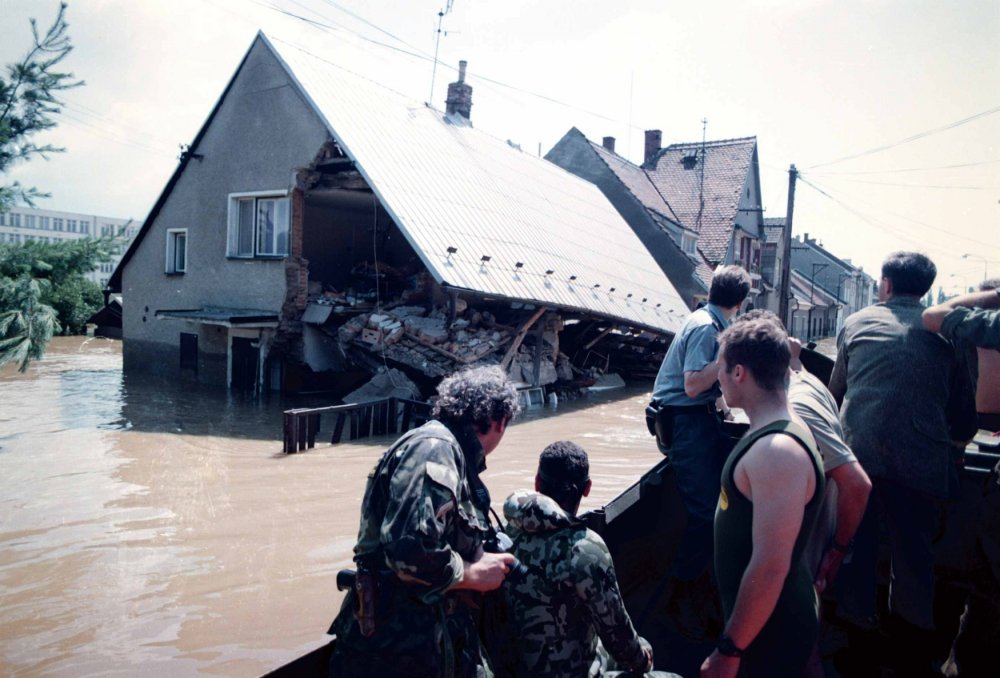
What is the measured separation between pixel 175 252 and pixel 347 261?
4.33m

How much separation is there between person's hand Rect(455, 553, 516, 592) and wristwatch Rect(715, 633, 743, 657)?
0.74 m

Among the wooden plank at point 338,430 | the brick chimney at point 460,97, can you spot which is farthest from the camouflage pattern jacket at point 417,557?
the brick chimney at point 460,97

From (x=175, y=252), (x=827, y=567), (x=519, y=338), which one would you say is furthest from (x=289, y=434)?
(x=175, y=252)

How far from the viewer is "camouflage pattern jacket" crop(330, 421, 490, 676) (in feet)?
7.24

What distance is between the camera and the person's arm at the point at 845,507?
2.82 meters

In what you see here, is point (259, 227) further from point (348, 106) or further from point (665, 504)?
point (665, 504)

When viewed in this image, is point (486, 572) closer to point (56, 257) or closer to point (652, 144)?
point (56, 257)

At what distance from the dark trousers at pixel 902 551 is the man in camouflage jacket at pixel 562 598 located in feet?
4.23

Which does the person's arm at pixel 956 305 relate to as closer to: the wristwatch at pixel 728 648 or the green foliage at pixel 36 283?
the wristwatch at pixel 728 648

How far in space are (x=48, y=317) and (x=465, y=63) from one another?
632 inches

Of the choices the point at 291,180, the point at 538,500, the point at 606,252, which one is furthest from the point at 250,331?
the point at 538,500

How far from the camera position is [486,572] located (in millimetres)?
2443

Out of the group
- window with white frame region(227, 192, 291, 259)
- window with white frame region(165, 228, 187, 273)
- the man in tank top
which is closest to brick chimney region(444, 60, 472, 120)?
window with white frame region(227, 192, 291, 259)

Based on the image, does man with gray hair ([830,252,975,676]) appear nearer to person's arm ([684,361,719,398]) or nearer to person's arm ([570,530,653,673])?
person's arm ([684,361,719,398])
